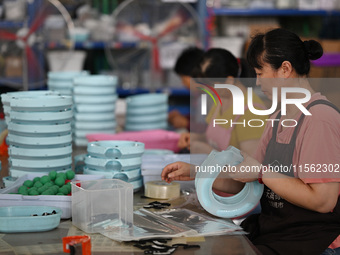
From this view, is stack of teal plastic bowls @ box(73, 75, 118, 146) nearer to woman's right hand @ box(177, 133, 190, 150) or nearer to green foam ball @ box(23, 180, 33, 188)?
woman's right hand @ box(177, 133, 190, 150)

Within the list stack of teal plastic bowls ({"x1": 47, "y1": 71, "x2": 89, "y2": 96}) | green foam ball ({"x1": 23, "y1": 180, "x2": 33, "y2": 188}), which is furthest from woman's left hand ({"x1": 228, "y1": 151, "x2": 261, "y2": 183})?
stack of teal plastic bowls ({"x1": 47, "y1": 71, "x2": 89, "y2": 96})

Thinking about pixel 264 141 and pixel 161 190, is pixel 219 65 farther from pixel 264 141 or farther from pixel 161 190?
pixel 161 190

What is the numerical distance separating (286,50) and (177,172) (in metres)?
0.56

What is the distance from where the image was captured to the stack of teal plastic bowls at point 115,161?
1.96m

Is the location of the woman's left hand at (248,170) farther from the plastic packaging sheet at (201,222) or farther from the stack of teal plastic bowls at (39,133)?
the stack of teal plastic bowls at (39,133)

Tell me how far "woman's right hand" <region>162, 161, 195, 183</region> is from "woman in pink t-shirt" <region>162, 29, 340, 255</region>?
0.02 m

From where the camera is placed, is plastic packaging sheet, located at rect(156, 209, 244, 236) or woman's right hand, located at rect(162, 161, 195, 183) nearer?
plastic packaging sheet, located at rect(156, 209, 244, 236)

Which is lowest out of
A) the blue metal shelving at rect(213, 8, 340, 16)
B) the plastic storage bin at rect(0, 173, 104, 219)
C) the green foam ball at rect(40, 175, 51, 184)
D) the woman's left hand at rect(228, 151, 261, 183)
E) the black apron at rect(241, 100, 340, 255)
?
the black apron at rect(241, 100, 340, 255)

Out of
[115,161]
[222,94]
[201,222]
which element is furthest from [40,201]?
[222,94]

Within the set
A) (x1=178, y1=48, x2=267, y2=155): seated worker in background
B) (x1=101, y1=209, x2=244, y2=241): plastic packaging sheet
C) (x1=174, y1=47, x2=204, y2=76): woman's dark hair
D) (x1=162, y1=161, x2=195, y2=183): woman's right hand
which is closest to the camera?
(x1=101, y1=209, x2=244, y2=241): plastic packaging sheet

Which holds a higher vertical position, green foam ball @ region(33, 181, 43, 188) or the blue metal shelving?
the blue metal shelving

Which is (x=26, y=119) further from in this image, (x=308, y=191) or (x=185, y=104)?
(x=185, y=104)

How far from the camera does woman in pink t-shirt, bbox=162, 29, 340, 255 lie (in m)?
1.61

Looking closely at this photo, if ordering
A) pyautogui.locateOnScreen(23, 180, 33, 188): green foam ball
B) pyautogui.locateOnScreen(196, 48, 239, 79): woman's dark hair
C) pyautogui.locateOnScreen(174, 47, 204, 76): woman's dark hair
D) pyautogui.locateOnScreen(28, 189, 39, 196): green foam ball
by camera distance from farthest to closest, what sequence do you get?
pyautogui.locateOnScreen(174, 47, 204, 76): woman's dark hair < pyautogui.locateOnScreen(196, 48, 239, 79): woman's dark hair < pyautogui.locateOnScreen(23, 180, 33, 188): green foam ball < pyautogui.locateOnScreen(28, 189, 39, 196): green foam ball
